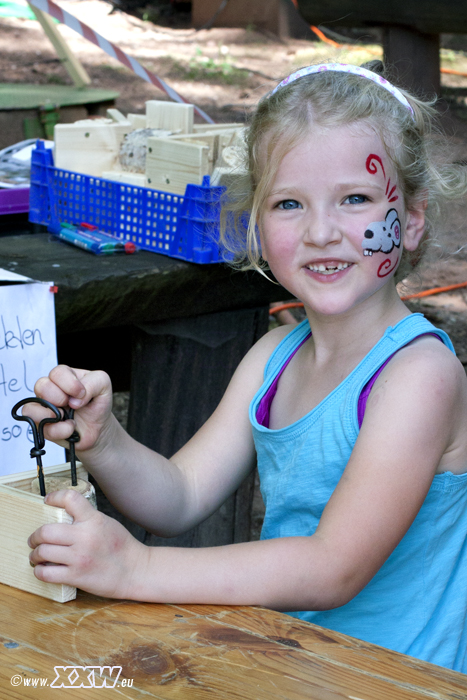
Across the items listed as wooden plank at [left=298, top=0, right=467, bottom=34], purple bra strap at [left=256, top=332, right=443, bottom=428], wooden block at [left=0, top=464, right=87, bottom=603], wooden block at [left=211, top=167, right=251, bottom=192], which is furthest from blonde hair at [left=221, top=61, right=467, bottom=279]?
wooden plank at [left=298, top=0, right=467, bottom=34]

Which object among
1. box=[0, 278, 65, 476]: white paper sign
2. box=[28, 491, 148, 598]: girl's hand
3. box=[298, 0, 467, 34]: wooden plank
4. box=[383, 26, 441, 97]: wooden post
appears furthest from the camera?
box=[383, 26, 441, 97]: wooden post

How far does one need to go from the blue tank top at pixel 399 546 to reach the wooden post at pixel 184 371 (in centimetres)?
76

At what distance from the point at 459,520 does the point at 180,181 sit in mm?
1109

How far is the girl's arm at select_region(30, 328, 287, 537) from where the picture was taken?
121cm

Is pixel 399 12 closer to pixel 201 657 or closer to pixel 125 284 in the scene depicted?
pixel 125 284

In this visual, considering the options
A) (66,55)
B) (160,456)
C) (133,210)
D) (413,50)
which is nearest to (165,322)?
(133,210)

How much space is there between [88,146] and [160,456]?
1.17m

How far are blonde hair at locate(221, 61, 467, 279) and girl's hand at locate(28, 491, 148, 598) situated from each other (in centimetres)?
67

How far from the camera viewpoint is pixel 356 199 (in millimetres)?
1358

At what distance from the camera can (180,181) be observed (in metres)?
2.06

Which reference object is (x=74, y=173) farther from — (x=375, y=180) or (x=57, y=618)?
(x=57, y=618)

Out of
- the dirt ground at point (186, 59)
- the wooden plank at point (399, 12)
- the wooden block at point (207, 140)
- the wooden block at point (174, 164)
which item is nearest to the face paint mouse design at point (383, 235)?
the wooden block at point (174, 164)

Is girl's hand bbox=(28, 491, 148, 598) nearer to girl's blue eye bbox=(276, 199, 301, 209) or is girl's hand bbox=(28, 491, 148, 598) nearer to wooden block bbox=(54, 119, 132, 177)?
girl's blue eye bbox=(276, 199, 301, 209)

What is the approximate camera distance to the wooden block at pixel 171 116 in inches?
95.0
